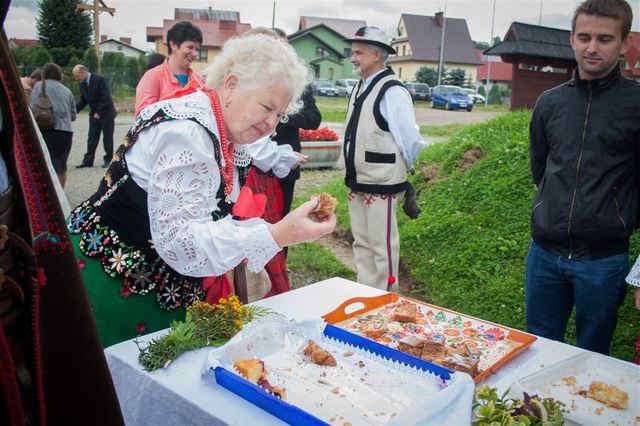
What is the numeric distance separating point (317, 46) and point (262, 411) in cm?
5216

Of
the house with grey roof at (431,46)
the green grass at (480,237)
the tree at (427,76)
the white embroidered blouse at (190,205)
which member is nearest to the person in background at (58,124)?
the green grass at (480,237)

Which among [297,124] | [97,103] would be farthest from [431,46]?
[297,124]

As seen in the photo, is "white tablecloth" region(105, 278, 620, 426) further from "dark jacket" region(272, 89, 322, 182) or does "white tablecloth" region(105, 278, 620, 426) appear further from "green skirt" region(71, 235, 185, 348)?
"dark jacket" region(272, 89, 322, 182)

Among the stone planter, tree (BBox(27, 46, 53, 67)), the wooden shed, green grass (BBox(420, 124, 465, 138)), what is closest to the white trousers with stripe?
the stone planter

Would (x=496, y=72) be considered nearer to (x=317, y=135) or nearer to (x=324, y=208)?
(x=317, y=135)

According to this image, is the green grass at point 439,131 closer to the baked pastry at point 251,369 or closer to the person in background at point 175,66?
the person in background at point 175,66

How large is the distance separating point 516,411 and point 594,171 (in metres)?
1.49

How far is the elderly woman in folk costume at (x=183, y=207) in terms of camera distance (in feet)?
5.30

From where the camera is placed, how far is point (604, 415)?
1443 millimetres

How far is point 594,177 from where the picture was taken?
245cm

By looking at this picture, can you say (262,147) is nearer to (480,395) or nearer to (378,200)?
(378,200)

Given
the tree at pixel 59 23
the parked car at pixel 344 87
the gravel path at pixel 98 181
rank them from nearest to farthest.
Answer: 1. the gravel path at pixel 98 181
2. the parked car at pixel 344 87
3. the tree at pixel 59 23

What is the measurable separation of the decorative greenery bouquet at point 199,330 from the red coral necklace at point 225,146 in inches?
14.8

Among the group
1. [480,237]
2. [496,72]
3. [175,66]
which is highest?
[496,72]
